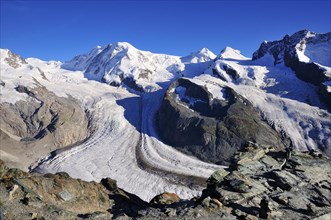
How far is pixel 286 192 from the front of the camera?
28.4 metres

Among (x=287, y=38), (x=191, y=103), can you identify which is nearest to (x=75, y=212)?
(x=191, y=103)

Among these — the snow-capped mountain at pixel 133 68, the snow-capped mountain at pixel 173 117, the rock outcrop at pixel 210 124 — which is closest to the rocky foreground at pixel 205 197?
the snow-capped mountain at pixel 173 117

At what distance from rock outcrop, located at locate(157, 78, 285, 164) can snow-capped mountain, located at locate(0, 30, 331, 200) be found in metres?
0.25

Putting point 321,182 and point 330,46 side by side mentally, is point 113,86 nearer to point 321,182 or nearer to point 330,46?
point 330,46

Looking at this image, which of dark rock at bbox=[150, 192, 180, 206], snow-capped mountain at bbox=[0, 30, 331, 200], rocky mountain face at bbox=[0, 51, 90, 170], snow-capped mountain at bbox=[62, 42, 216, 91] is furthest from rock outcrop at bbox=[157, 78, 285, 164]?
dark rock at bbox=[150, 192, 180, 206]

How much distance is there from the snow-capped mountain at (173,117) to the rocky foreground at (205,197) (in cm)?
3300

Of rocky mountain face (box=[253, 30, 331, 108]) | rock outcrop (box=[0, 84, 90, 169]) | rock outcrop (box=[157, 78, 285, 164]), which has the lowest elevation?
rock outcrop (box=[0, 84, 90, 169])

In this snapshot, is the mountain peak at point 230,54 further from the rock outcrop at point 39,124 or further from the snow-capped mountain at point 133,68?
the rock outcrop at point 39,124

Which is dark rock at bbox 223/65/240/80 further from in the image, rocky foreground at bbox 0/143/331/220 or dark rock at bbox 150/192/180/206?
dark rock at bbox 150/192/180/206

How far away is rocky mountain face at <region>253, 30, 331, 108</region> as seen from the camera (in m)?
115

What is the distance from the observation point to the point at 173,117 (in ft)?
339

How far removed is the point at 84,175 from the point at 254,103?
52.3m

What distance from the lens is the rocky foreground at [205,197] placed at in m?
22.7

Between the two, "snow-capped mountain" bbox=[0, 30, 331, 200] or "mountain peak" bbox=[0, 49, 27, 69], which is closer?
"snow-capped mountain" bbox=[0, 30, 331, 200]
